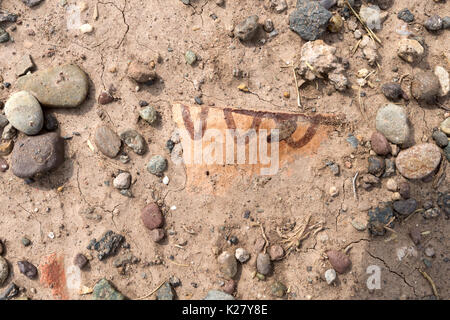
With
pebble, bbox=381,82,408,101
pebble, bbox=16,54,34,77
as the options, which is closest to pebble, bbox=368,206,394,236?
pebble, bbox=381,82,408,101

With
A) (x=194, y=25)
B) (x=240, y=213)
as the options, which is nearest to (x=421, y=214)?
(x=240, y=213)

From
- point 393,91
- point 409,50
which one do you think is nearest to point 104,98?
point 393,91

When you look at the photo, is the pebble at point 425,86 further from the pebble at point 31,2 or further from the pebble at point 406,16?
the pebble at point 31,2

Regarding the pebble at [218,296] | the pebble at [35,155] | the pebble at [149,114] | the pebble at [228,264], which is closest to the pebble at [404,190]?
the pebble at [228,264]

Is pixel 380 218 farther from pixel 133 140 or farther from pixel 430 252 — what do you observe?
pixel 133 140

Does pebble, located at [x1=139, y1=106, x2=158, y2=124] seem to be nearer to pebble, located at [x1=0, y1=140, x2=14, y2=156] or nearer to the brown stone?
the brown stone
